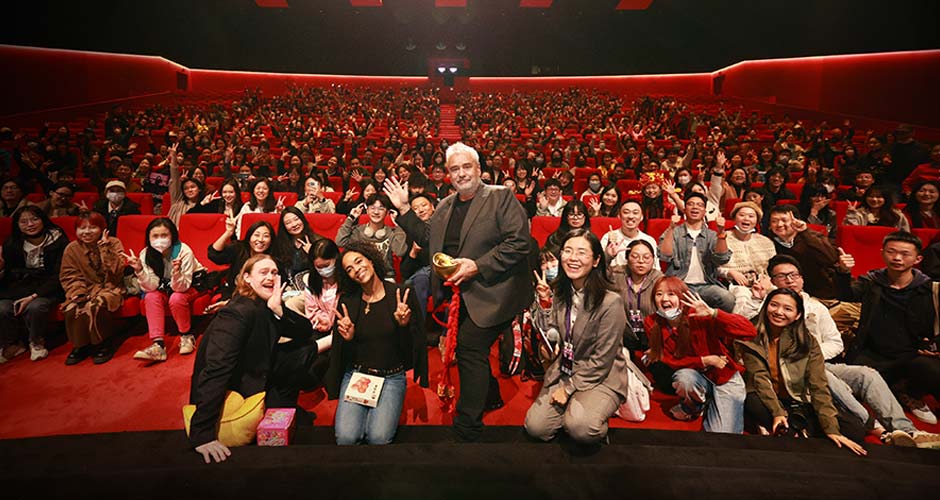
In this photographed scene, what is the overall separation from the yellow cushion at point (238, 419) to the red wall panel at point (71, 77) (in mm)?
12018

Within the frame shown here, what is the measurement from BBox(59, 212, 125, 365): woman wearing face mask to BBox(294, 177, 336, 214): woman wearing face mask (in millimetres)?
1553

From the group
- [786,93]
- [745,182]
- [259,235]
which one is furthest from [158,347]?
[786,93]

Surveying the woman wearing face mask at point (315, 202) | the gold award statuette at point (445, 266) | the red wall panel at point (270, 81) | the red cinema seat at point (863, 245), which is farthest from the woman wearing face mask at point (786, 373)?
the red wall panel at point (270, 81)

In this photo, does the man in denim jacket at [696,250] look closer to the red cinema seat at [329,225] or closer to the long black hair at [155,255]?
the red cinema seat at [329,225]

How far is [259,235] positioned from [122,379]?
44.7 inches

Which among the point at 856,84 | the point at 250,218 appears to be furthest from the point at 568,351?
the point at 856,84

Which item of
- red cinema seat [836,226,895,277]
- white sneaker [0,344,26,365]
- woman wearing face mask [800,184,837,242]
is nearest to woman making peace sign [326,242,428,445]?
white sneaker [0,344,26,365]

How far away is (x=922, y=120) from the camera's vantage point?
8.21m

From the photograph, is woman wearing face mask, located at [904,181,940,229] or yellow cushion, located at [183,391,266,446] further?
woman wearing face mask, located at [904,181,940,229]

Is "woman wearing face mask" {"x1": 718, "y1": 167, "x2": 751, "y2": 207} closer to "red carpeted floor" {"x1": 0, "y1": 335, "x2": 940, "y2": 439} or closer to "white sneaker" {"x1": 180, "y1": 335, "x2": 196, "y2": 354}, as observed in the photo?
"red carpeted floor" {"x1": 0, "y1": 335, "x2": 940, "y2": 439}

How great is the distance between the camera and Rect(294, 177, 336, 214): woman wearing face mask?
3975 millimetres

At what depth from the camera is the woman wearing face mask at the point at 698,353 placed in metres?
1.78

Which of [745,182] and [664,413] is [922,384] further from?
[745,182]

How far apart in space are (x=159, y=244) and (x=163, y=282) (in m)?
0.26
